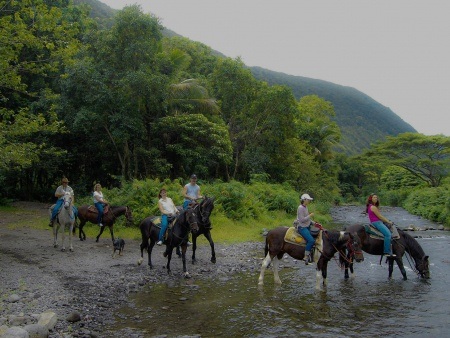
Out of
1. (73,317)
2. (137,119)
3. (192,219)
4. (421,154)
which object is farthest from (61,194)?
A: (421,154)

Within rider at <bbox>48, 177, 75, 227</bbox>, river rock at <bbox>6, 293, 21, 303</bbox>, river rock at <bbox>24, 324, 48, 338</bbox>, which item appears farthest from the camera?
rider at <bbox>48, 177, 75, 227</bbox>

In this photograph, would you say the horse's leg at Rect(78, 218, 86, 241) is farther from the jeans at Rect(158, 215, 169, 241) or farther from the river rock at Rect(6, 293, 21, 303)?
the river rock at Rect(6, 293, 21, 303)

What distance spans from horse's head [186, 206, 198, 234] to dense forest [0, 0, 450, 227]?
227 inches

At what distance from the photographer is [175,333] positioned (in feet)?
22.8

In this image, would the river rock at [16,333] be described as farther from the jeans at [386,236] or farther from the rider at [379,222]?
the jeans at [386,236]

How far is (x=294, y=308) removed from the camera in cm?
838

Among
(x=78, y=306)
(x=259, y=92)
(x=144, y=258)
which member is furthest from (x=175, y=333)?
(x=259, y=92)

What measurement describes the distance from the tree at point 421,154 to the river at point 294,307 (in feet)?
108

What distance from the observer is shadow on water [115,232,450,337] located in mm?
7176

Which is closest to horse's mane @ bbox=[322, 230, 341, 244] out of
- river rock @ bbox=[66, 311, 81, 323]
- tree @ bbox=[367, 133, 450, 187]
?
river rock @ bbox=[66, 311, 81, 323]

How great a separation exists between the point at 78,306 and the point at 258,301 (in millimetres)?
4001

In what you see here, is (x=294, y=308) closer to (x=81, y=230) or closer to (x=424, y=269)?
(x=424, y=269)

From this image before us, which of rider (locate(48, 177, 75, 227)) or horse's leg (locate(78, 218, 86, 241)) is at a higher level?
rider (locate(48, 177, 75, 227))

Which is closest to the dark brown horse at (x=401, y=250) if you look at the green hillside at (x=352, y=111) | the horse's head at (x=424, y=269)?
the horse's head at (x=424, y=269)
